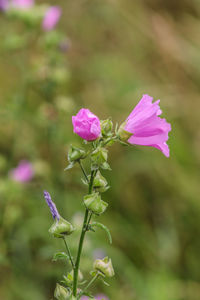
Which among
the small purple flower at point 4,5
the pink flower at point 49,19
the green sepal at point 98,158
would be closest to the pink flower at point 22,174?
the pink flower at point 49,19

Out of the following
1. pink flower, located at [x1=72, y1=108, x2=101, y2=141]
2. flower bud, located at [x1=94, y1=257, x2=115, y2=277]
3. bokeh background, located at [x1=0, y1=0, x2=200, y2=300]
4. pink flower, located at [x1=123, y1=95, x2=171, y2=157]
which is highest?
bokeh background, located at [x1=0, y1=0, x2=200, y2=300]

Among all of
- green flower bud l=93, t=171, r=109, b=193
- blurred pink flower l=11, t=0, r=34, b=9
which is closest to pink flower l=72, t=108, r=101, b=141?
green flower bud l=93, t=171, r=109, b=193

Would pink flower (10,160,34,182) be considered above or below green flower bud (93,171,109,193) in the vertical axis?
above

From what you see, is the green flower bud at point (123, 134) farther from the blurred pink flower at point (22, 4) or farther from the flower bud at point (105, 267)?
the blurred pink flower at point (22, 4)

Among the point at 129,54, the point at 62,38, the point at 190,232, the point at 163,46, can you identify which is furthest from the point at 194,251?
the point at 129,54

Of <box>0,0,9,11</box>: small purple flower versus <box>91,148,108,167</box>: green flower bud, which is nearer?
<box>91,148,108,167</box>: green flower bud

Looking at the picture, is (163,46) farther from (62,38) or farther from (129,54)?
(62,38)

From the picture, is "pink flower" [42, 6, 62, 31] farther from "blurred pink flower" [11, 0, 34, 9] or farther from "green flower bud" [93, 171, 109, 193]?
"green flower bud" [93, 171, 109, 193]
